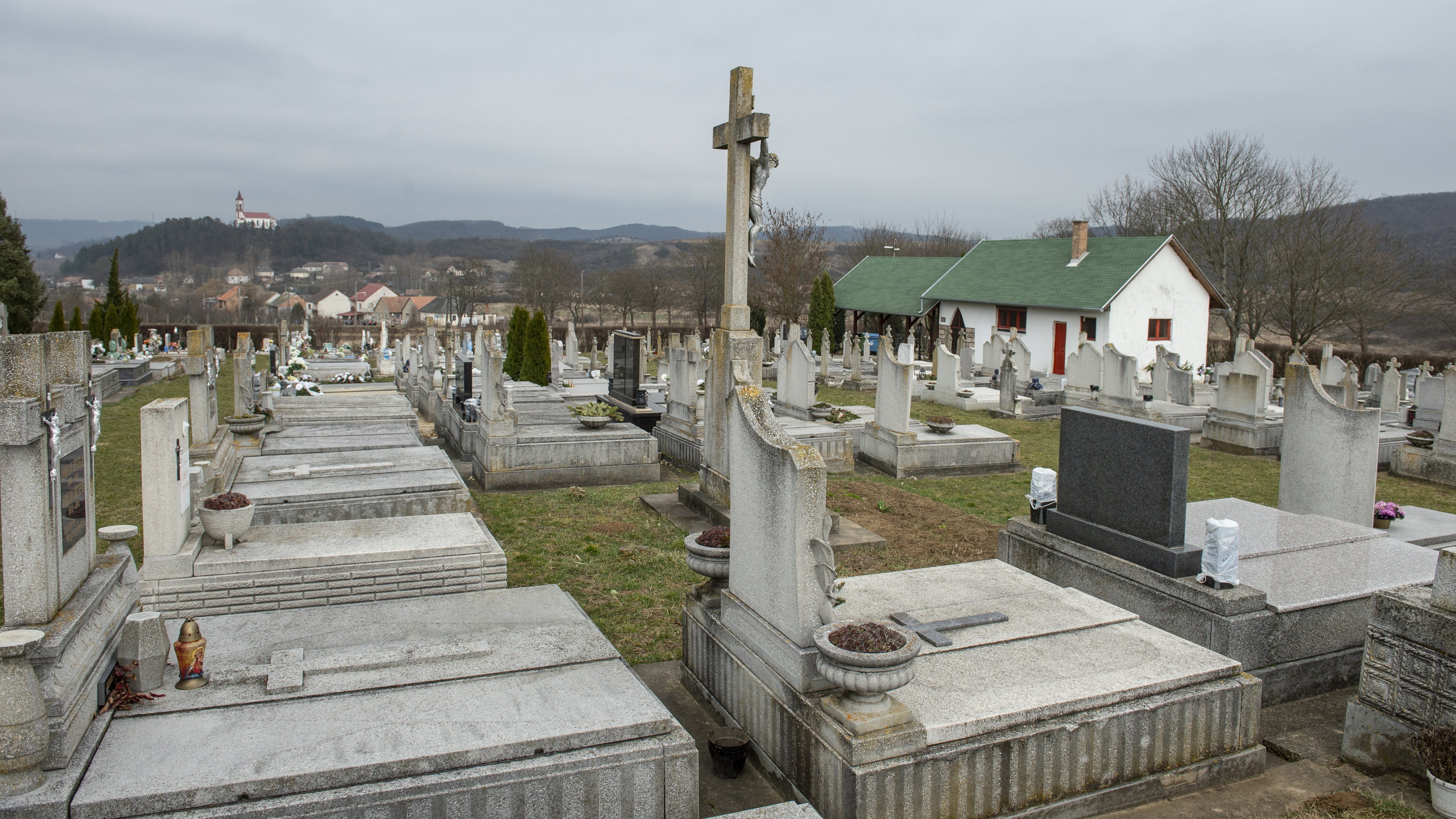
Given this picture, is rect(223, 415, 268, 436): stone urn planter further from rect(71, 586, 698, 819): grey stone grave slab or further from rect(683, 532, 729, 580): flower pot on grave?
rect(683, 532, 729, 580): flower pot on grave

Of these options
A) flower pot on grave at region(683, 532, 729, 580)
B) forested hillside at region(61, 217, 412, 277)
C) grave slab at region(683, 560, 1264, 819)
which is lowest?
grave slab at region(683, 560, 1264, 819)

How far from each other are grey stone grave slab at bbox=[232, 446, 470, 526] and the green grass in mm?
866

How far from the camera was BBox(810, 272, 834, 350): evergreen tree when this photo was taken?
1404 inches

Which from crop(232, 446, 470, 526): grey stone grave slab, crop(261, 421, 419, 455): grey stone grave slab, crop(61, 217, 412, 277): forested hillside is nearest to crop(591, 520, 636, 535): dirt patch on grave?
crop(232, 446, 470, 526): grey stone grave slab

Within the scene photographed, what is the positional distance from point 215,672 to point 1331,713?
6.52 meters

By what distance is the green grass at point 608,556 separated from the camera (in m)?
7.01

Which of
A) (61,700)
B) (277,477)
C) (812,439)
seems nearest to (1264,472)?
(812,439)

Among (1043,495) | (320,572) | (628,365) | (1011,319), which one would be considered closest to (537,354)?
(628,365)

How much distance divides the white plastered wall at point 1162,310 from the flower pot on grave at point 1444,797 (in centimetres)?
2630

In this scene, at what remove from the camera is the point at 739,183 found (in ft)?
31.0

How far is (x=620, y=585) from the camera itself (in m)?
7.99

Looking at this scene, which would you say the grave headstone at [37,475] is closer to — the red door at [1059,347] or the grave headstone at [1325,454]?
the grave headstone at [1325,454]

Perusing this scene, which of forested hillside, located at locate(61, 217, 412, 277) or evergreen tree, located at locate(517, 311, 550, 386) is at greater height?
forested hillside, located at locate(61, 217, 412, 277)

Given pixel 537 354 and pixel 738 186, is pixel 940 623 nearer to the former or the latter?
pixel 738 186
